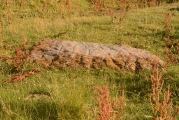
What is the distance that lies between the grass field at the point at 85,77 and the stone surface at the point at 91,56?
210 millimetres

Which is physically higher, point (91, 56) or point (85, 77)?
point (91, 56)

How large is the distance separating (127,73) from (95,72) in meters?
0.66

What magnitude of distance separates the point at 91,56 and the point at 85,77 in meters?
0.79

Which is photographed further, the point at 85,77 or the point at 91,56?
the point at 91,56

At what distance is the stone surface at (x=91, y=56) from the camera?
6.92 m

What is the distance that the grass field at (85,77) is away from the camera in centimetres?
428

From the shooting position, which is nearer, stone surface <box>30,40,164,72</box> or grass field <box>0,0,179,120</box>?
grass field <box>0,0,179,120</box>

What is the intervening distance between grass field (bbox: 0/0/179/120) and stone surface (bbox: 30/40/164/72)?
210mm

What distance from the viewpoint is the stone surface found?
22.7 feet

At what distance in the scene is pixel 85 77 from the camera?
21.0 feet

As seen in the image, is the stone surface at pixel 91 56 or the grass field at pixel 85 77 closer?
the grass field at pixel 85 77

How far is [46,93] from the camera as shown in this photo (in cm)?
515

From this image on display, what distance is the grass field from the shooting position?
4.28 metres

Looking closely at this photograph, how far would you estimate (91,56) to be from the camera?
23.2ft
